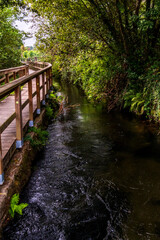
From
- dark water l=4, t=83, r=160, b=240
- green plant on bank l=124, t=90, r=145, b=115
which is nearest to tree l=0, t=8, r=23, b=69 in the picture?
green plant on bank l=124, t=90, r=145, b=115

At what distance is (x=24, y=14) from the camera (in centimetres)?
970

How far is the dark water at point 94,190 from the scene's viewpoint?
3334 millimetres

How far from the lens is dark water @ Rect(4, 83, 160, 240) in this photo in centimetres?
333

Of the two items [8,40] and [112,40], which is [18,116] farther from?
[8,40]

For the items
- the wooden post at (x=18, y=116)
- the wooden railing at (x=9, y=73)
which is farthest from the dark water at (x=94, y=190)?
the wooden railing at (x=9, y=73)

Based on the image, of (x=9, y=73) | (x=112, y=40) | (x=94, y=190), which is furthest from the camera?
(x=112, y=40)

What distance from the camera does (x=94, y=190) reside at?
4.32m

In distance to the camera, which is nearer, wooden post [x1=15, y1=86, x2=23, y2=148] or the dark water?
the dark water

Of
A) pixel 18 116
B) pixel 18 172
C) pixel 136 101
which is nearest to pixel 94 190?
pixel 18 172

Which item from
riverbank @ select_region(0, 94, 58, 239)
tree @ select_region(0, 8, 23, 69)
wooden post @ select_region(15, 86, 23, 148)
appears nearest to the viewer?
riverbank @ select_region(0, 94, 58, 239)

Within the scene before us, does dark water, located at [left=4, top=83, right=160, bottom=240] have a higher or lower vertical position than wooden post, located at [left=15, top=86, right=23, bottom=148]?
lower

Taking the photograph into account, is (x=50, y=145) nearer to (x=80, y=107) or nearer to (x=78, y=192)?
(x=78, y=192)

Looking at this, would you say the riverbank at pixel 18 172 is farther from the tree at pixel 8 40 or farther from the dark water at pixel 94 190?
the tree at pixel 8 40

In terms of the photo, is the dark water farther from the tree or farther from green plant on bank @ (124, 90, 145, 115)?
the tree
